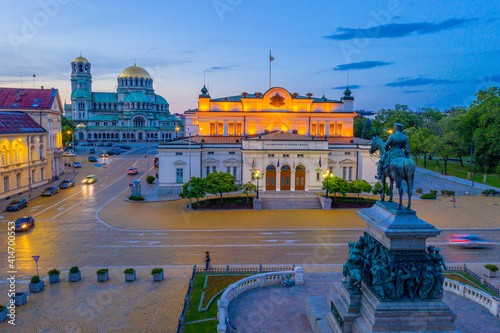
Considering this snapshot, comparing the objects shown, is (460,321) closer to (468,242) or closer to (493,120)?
(468,242)

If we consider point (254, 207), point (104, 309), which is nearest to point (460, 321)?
point (104, 309)

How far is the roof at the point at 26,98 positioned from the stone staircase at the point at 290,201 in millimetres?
40102

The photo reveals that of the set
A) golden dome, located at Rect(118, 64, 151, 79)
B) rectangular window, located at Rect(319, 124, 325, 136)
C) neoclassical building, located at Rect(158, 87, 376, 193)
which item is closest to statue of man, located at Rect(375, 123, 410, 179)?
neoclassical building, located at Rect(158, 87, 376, 193)

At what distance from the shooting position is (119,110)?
484 feet

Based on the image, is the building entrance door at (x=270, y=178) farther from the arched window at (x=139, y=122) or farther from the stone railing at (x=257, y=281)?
the arched window at (x=139, y=122)

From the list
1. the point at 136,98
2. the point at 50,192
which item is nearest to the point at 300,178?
the point at 50,192

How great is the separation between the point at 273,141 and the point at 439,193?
1026 inches

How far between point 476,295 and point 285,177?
33.0 meters

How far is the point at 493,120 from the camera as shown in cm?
6306

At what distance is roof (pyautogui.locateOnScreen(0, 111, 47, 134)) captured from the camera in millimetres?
47156

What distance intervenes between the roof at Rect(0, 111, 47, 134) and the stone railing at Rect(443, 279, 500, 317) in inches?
2026

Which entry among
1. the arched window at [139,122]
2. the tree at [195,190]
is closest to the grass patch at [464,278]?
the tree at [195,190]

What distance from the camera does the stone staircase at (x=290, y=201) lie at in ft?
140

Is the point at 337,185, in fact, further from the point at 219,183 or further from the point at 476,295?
the point at 476,295
